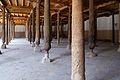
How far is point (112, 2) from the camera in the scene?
1271 cm

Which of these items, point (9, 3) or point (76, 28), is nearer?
point (76, 28)

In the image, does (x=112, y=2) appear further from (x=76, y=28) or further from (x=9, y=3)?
(x=76, y=28)

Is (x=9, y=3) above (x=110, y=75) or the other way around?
above

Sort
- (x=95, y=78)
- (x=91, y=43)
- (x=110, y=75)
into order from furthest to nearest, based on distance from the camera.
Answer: (x=91, y=43), (x=110, y=75), (x=95, y=78)

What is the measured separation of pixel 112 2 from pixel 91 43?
14.2ft

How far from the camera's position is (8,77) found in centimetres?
521

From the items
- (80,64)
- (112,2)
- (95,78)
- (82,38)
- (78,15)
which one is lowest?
(95,78)

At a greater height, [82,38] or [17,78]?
[82,38]

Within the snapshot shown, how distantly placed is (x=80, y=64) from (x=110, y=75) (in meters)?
1.72

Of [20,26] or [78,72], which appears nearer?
[78,72]

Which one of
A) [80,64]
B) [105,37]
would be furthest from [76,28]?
[105,37]

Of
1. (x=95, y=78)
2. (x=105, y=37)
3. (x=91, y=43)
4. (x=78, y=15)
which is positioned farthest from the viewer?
(x=105, y=37)

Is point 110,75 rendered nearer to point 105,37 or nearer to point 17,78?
point 17,78

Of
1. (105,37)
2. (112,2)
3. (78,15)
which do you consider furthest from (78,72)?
(105,37)
